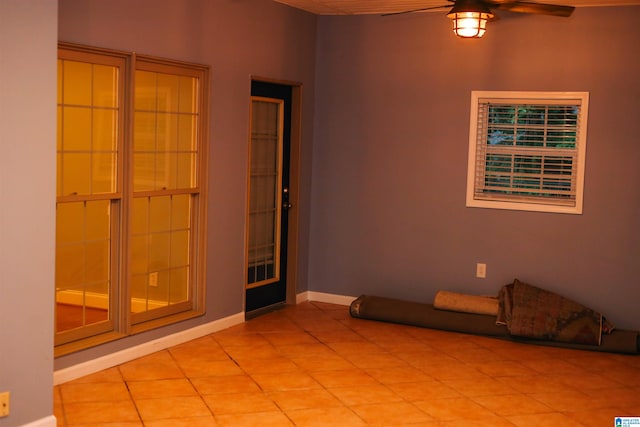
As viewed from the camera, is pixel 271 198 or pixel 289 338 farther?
pixel 271 198

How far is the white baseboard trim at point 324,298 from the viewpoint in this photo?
728cm

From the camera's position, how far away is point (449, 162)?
6.82 m

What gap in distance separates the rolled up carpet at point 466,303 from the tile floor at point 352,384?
0.26 meters

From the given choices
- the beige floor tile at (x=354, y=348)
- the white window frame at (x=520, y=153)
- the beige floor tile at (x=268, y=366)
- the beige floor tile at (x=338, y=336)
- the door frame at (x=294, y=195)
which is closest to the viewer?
the beige floor tile at (x=268, y=366)

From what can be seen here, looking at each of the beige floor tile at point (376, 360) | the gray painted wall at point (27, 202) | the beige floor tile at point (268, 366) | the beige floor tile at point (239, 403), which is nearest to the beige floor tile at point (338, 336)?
the beige floor tile at point (376, 360)

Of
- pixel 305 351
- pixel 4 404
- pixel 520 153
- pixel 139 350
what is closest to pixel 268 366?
pixel 305 351

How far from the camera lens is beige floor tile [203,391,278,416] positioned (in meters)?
4.44

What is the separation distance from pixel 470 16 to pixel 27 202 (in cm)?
291

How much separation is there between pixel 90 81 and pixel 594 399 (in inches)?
141

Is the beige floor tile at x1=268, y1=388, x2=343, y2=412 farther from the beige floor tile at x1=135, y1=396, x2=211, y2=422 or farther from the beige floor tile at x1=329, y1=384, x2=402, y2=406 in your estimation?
the beige floor tile at x1=135, y1=396, x2=211, y2=422

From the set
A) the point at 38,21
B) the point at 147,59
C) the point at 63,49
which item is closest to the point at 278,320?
the point at 147,59

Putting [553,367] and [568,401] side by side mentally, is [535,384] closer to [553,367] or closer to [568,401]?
[568,401]

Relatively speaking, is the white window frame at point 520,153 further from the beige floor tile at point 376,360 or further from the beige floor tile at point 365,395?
the beige floor tile at point 365,395

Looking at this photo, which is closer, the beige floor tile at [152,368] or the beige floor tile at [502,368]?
the beige floor tile at [152,368]
